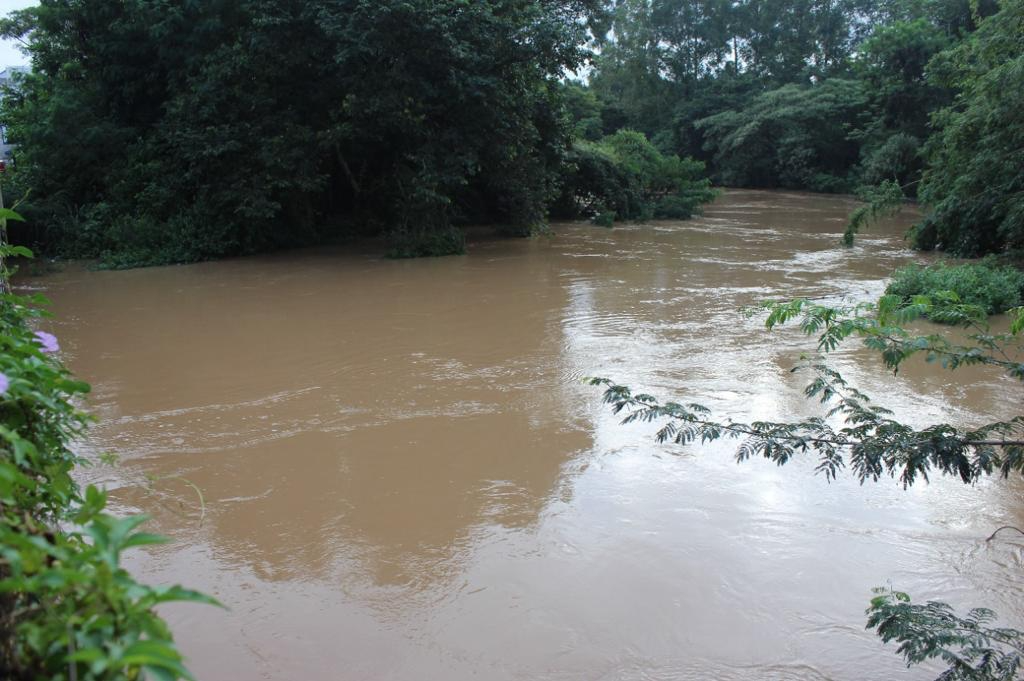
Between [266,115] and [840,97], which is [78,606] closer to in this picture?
[266,115]

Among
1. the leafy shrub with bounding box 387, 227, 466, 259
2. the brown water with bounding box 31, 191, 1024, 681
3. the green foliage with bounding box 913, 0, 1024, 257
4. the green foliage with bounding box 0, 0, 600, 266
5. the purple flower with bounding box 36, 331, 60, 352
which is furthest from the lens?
the leafy shrub with bounding box 387, 227, 466, 259

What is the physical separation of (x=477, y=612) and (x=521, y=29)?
13723 mm

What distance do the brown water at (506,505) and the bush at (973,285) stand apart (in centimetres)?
→ 222

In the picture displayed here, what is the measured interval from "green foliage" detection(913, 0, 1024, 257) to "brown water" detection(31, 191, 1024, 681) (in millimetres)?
5177

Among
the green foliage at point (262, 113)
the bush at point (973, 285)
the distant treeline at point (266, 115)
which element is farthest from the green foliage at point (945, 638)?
the green foliage at point (262, 113)

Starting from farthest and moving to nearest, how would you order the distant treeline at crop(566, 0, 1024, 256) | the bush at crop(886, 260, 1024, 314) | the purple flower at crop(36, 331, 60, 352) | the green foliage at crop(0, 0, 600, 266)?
the green foliage at crop(0, 0, 600, 266) → the distant treeline at crop(566, 0, 1024, 256) → the bush at crop(886, 260, 1024, 314) → the purple flower at crop(36, 331, 60, 352)

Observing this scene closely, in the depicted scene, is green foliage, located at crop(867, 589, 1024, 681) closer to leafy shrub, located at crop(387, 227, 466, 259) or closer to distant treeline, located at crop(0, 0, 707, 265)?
Result: distant treeline, located at crop(0, 0, 707, 265)

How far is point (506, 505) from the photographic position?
506 centimetres

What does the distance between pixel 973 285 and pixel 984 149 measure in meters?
3.46

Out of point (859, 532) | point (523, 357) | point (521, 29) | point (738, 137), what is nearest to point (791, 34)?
point (738, 137)

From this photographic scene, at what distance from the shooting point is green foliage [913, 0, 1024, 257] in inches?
452

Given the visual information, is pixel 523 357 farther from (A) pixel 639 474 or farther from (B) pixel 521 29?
(B) pixel 521 29

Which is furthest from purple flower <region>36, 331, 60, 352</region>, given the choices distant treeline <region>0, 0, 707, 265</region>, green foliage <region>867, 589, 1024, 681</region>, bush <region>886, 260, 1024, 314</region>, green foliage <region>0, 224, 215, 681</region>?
distant treeline <region>0, 0, 707, 265</region>

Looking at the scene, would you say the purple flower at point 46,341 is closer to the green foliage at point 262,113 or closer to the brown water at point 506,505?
the brown water at point 506,505
